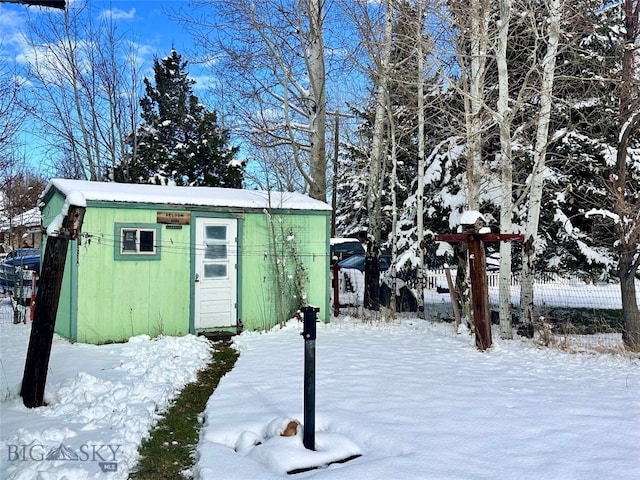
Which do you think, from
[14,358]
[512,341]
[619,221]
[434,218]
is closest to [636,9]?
[619,221]

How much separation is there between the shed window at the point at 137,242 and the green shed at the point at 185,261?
0.01 meters

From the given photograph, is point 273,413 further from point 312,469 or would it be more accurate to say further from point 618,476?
point 618,476

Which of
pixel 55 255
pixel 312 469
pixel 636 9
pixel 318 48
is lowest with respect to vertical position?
pixel 312 469

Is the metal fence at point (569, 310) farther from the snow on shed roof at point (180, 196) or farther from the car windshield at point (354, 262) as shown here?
the snow on shed roof at point (180, 196)

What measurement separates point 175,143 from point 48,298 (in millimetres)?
16376

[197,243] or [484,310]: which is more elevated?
[197,243]

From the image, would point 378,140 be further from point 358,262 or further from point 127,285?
point 127,285

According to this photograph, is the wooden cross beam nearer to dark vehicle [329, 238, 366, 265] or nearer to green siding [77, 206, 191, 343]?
green siding [77, 206, 191, 343]

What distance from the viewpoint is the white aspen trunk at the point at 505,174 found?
7.44m

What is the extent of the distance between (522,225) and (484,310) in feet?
15.8

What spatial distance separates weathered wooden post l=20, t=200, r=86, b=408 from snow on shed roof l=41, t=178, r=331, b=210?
3.16 meters

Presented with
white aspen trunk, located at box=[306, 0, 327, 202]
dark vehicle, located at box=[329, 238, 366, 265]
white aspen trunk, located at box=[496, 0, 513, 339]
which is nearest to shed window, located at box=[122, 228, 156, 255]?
white aspen trunk, located at box=[306, 0, 327, 202]

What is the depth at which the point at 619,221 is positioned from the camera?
25.5ft

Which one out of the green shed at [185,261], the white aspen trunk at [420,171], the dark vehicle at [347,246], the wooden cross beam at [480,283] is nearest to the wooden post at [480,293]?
the wooden cross beam at [480,283]
